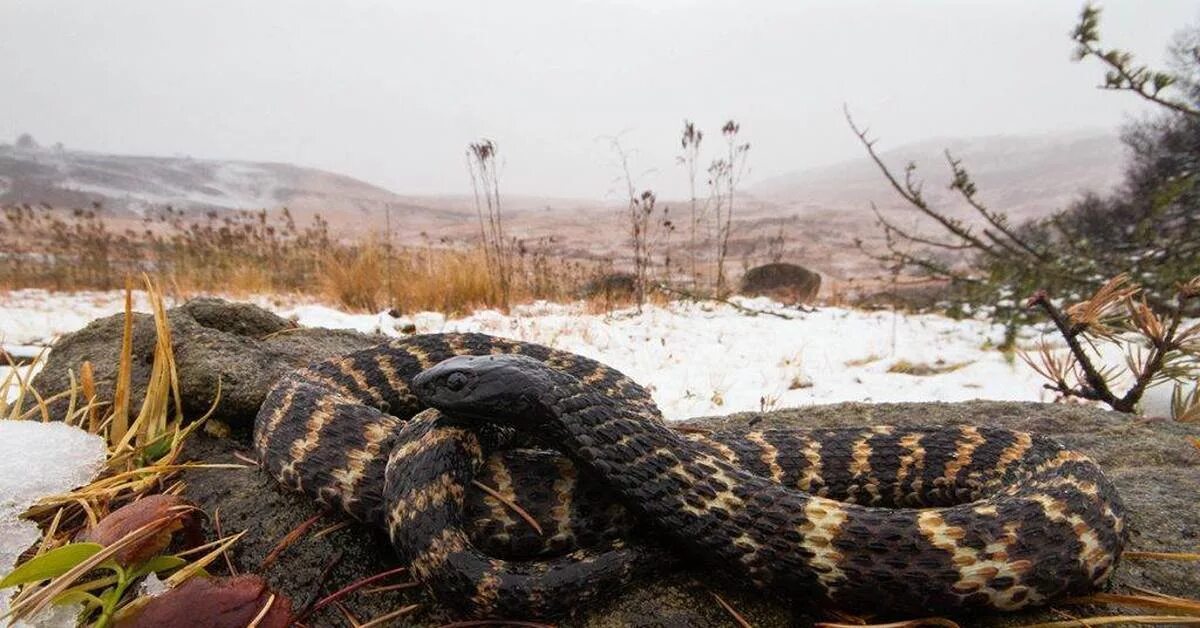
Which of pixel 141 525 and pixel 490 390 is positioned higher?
pixel 490 390

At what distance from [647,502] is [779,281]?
14.6 m

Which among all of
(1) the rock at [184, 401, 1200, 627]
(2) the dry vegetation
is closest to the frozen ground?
(2) the dry vegetation

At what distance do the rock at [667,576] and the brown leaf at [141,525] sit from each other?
320 mm

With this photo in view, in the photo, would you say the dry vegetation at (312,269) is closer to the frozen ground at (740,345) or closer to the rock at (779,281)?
the frozen ground at (740,345)

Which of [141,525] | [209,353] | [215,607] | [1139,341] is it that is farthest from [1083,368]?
[209,353]

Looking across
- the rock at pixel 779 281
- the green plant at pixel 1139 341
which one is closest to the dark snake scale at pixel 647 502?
the green plant at pixel 1139 341

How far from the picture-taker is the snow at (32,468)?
2016 millimetres

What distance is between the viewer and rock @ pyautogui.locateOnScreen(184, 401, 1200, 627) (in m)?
1.88

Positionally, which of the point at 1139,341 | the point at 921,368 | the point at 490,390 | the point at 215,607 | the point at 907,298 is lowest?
the point at 921,368

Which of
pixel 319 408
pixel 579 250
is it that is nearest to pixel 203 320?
pixel 319 408

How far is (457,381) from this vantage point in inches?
82.3

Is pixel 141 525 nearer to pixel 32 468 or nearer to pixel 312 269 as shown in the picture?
pixel 32 468

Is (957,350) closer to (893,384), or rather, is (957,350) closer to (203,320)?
(893,384)

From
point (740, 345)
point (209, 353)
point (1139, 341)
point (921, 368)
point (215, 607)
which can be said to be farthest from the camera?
point (740, 345)
